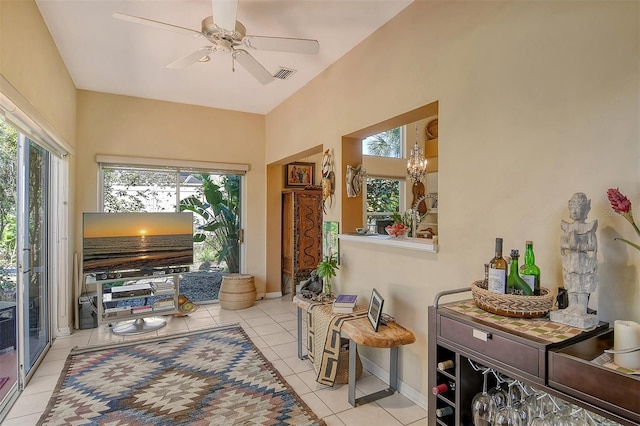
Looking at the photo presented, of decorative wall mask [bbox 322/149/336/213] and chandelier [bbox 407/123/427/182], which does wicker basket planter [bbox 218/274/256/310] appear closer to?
decorative wall mask [bbox 322/149/336/213]

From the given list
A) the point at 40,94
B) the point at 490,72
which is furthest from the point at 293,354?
the point at 40,94

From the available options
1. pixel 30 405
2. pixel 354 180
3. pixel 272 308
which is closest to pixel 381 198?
pixel 272 308

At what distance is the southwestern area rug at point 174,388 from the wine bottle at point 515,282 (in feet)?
5.21

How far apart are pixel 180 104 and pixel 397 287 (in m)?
4.08

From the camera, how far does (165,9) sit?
2.62 metres

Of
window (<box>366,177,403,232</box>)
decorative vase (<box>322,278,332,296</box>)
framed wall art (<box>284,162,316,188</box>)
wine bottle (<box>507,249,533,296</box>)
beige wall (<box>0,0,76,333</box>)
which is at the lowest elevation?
decorative vase (<box>322,278,332,296</box>)

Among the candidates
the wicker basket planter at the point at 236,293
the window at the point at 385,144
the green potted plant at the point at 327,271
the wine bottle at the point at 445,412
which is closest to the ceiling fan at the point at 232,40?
the green potted plant at the point at 327,271

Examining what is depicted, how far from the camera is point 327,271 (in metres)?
3.27

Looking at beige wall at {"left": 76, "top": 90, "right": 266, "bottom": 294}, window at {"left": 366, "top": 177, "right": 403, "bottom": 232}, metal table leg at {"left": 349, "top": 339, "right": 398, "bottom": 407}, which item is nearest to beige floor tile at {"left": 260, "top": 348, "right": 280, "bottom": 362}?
metal table leg at {"left": 349, "top": 339, "right": 398, "bottom": 407}

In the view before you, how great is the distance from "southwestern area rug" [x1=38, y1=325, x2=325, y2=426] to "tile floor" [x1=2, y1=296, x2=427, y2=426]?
94 mm

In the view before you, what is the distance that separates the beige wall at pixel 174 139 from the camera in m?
4.46

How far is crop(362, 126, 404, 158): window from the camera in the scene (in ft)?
21.4

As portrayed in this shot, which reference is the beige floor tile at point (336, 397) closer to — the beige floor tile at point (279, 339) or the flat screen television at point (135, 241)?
the beige floor tile at point (279, 339)

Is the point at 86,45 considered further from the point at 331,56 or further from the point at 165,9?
the point at 331,56
